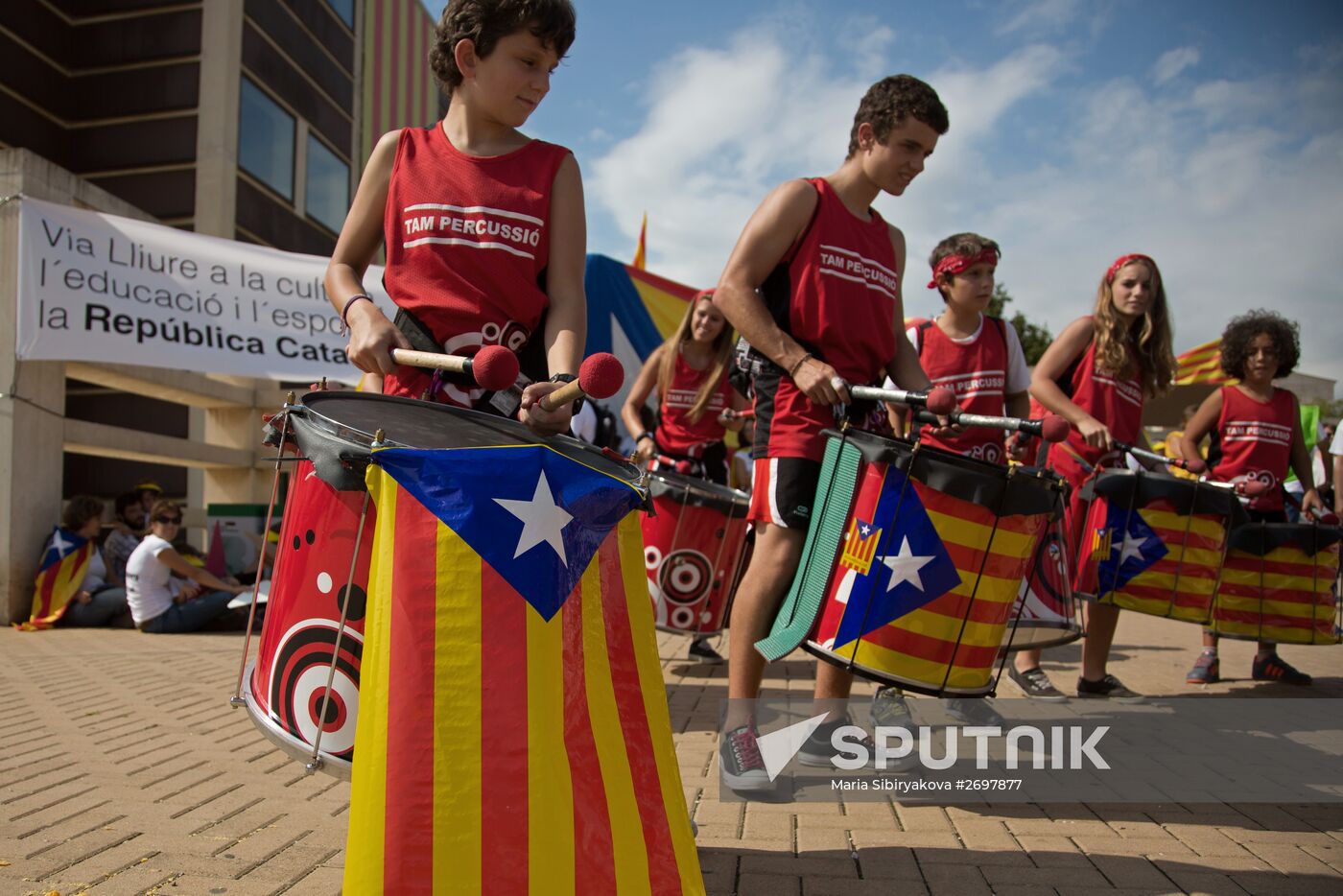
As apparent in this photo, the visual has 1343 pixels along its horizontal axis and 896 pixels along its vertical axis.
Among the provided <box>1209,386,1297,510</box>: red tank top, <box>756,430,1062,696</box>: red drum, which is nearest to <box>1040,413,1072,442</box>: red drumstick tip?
<box>756,430,1062,696</box>: red drum

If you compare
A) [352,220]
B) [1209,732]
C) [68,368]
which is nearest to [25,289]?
[68,368]

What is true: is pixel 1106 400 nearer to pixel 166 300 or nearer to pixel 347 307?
→ pixel 347 307

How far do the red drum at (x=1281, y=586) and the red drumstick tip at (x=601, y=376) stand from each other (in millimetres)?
4412

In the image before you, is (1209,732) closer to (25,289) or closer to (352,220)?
(352,220)

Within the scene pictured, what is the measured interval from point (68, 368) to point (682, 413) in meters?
5.62

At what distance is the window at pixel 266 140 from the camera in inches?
709

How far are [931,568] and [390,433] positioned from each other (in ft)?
5.11

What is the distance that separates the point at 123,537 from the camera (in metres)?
8.30

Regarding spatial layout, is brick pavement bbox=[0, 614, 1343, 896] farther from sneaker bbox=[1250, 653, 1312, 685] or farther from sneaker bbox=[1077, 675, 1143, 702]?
sneaker bbox=[1250, 653, 1312, 685]

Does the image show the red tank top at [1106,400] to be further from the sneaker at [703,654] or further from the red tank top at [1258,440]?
the sneaker at [703,654]

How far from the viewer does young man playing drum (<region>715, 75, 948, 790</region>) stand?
2.90 meters

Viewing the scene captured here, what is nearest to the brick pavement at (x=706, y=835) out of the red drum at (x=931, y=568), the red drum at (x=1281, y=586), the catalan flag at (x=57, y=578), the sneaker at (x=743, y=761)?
the sneaker at (x=743, y=761)

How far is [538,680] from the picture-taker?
1.48m

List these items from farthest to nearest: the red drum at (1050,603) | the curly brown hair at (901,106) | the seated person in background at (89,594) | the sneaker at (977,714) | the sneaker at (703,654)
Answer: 1. the seated person in background at (89,594)
2. the sneaker at (703,654)
3. the sneaker at (977,714)
4. the red drum at (1050,603)
5. the curly brown hair at (901,106)
